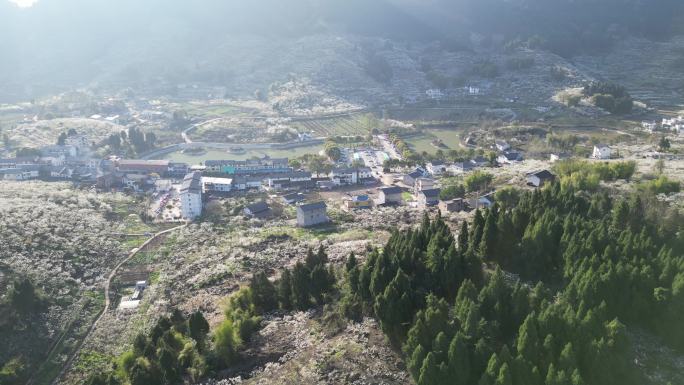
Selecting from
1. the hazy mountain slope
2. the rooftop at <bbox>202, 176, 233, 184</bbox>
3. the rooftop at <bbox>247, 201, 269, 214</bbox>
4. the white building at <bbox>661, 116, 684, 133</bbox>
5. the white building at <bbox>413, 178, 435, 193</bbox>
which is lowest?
the rooftop at <bbox>247, 201, 269, 214</bbox>

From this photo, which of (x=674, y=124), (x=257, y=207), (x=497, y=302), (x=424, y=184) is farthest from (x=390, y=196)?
(x=674, y=124)

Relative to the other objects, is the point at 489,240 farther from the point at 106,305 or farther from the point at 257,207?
the point at 257,207

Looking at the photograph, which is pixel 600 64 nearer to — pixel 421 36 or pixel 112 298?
pixel 421 36

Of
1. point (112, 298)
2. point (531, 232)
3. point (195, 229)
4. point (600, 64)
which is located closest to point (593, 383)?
point (531, 232)

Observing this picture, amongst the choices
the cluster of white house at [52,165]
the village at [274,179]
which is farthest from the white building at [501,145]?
the cluster of white house at [52,165]

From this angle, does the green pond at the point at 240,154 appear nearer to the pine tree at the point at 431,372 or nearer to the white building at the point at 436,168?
the white building at the point at 436,168

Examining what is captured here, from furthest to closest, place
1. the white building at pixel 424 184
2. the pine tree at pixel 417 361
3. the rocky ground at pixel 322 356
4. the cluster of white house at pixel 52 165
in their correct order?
the cluster of white house at pixel 52 165 → the white building at pixel 424 184 → the rocky ground at pixel 322 356 → the pine tree at pixel 417 361

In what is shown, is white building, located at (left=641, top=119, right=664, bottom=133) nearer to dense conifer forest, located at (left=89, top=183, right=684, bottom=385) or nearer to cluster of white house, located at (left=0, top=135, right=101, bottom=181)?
dense conifer forest, located at (left=89, top=183, right=684, bottom=385)

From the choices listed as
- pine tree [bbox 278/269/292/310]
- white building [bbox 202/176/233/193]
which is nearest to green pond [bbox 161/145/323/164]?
white building [bbox 202/176/233/193]

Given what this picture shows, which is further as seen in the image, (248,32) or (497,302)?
(248,32)
